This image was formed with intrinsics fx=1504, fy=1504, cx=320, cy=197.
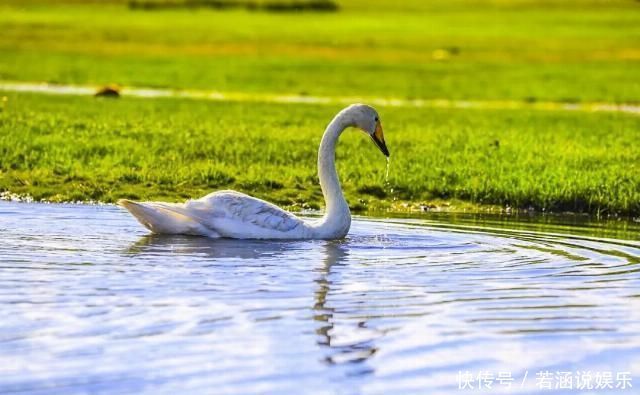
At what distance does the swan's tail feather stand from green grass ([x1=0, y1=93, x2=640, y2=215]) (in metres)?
3.50

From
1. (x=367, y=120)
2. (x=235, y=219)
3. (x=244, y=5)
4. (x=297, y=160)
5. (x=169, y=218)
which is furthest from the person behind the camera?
(x=244, y=5)

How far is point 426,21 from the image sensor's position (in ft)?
262

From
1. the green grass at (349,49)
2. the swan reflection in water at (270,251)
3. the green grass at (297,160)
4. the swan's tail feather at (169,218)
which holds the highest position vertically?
the green grass at (349,49)

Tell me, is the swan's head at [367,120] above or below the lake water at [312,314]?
above

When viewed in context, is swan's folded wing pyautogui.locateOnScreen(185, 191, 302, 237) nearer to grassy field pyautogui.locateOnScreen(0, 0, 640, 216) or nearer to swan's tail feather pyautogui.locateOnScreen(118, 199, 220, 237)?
swan's tail feather pyautogui.locateOnScreen(118, 199, 220, 237)

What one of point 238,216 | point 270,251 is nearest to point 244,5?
point 238,216

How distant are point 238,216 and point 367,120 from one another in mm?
1614

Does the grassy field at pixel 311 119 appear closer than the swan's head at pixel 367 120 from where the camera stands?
No

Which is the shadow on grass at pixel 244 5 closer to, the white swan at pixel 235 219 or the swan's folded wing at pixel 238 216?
the white swan at pixel 235 219

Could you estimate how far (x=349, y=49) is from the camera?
2329 inches

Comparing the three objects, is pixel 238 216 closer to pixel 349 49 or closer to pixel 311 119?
pixel 311 119

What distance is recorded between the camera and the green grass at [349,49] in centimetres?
4119

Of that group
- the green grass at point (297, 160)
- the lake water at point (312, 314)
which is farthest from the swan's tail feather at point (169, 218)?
the green grass at point (297, 160)

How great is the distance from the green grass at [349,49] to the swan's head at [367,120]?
24557 mm
